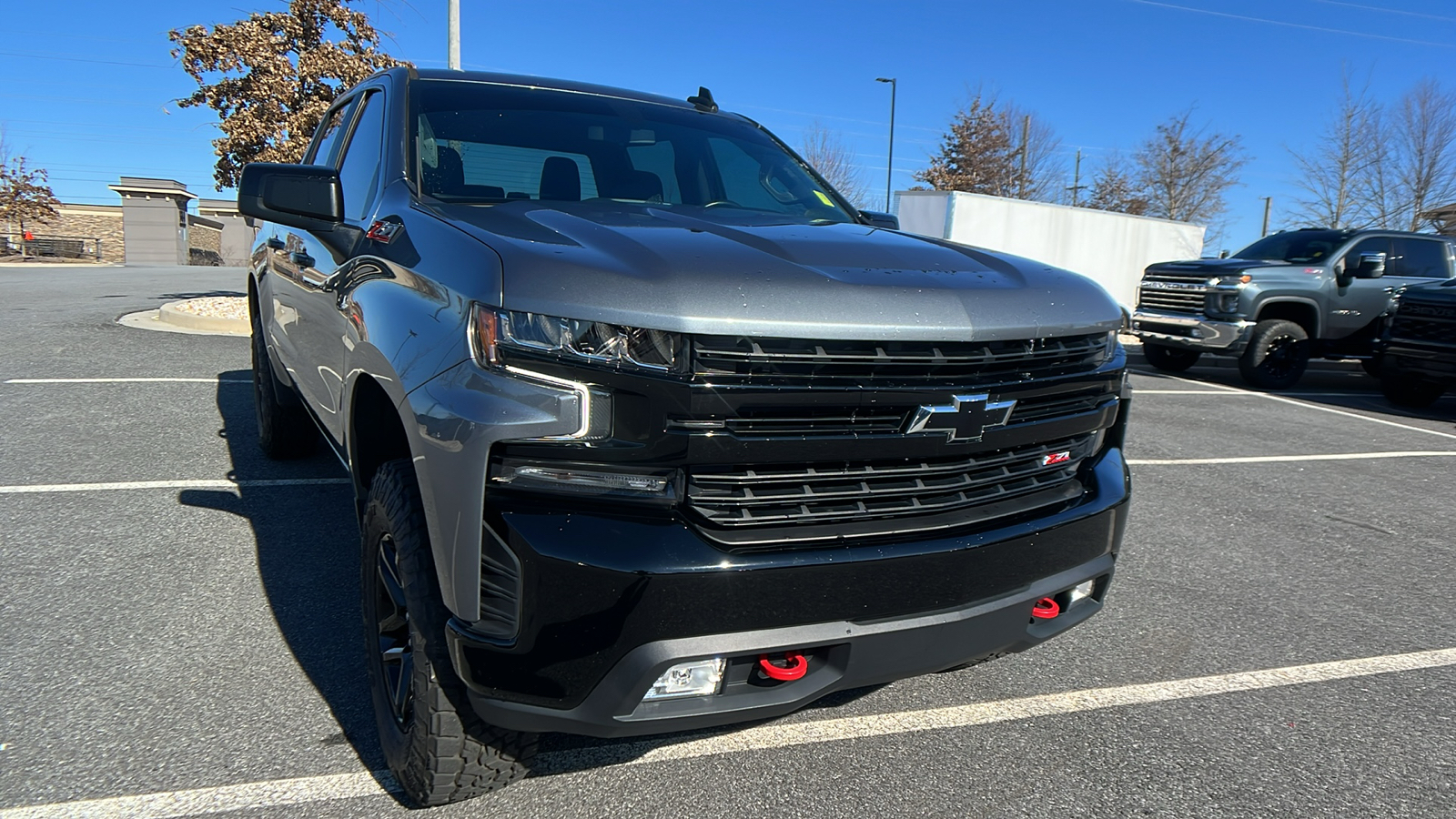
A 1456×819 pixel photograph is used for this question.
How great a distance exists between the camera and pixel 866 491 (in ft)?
6.51

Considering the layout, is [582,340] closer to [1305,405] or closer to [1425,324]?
[1305,405]

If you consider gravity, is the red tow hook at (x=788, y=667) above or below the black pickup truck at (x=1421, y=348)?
below

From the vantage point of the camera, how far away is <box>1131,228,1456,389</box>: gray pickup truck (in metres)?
11.1

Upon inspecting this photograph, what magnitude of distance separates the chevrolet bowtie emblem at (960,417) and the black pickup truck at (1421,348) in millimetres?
9848

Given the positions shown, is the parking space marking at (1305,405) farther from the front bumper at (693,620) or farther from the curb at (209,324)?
the curb at (209,324)

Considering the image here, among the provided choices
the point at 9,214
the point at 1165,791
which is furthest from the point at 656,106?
the point at 9,214

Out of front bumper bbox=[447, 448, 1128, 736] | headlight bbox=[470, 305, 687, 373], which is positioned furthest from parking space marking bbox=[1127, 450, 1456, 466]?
headlight bbox=[470, 305, 687, 373]

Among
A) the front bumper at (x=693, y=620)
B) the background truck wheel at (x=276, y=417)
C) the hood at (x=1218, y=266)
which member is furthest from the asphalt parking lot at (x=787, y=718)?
the hood at (x=1218, y=266)

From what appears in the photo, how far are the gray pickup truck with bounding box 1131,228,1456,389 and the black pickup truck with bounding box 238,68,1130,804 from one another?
9871mm

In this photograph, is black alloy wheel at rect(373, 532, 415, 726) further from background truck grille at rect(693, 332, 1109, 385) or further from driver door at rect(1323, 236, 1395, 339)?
driver door at rect(1323, 236, 1395, 339)

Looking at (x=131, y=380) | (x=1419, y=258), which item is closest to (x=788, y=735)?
(x=131, y=380)

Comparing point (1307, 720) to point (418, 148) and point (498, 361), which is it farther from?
point (418, 148)

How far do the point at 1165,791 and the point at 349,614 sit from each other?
267 cm

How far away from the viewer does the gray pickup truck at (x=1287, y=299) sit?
11.1 meters
